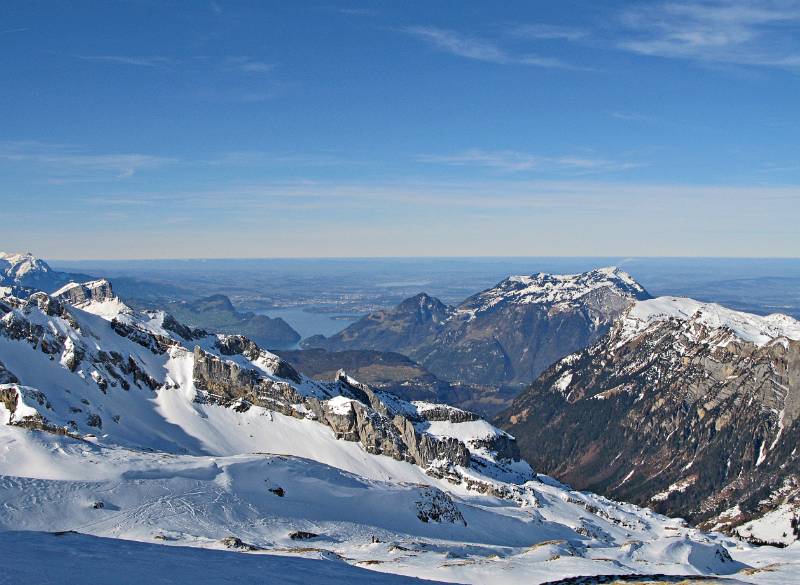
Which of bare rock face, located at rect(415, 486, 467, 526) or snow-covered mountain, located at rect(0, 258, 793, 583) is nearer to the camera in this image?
snow-covered mountain, located at rect(0, 258, 793, 583)

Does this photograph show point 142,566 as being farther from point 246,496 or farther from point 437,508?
point 437,508

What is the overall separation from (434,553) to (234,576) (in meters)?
56.1

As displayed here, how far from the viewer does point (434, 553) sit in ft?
303

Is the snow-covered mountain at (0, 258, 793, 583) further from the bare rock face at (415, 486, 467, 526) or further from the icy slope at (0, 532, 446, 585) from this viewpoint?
the icy slope at (0, 532, 446, 585)

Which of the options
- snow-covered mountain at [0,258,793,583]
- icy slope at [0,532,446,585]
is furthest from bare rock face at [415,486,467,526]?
icy slope at [0,532,446,585]

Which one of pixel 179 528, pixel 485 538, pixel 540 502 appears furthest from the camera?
pixel 540 502

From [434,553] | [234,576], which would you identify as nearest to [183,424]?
[434,553]

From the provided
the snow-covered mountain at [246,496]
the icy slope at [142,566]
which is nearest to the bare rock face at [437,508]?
the snow-covered mountain at [246,496]

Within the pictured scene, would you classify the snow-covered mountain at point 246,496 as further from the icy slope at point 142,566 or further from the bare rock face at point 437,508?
the icy slope at point 142,566

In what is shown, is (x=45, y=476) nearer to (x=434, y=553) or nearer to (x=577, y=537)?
(x=434, y=553)

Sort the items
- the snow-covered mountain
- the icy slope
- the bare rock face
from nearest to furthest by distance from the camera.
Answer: the icy slope
the snow-covered mountain
the bare rock face

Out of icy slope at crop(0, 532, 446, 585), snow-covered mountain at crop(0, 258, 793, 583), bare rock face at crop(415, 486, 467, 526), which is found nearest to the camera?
icy slope at crop(0, 532, 446, 585)

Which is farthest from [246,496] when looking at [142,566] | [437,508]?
[142,566]

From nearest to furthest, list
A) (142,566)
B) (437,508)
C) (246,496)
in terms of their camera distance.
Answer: (142,566), (246,496), (437,508)
